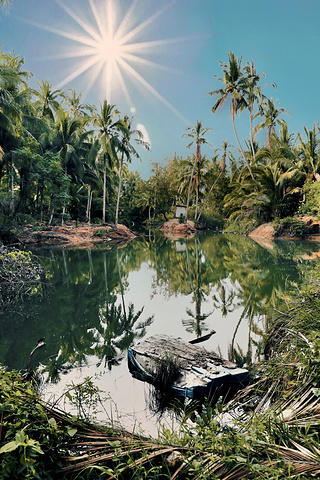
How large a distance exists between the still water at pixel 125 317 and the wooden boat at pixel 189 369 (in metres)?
0.28

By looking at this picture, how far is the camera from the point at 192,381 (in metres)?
3.55

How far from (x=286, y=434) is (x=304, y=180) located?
2920cm

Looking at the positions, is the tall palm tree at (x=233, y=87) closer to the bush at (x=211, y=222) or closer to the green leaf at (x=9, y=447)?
the bush at (x=211, y=222)

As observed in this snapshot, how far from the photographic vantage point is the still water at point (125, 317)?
3994mm

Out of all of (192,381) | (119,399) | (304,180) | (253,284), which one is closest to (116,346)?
(119,399)

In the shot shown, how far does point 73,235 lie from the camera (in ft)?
79.9

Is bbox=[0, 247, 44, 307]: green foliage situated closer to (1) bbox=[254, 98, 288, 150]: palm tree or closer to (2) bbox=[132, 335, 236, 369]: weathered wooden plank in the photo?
(2) bbox=[132, 335, 236, 369]: weathered wooden plank

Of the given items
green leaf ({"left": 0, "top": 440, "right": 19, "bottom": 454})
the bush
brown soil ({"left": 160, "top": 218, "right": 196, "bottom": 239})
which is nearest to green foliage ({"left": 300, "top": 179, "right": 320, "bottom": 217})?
brown soil ({"left": 160, "top": 218, "right": 196, "bottom": 239})

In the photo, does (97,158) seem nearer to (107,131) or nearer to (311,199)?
(107,131)

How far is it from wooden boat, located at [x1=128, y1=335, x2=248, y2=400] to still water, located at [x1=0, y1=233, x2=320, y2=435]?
282 mm

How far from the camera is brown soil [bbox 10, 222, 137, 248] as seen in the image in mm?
21170

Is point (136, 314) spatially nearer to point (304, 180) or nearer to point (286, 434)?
point (286, 434)

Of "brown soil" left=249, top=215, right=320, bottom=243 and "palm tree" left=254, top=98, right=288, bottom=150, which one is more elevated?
"palm tree" left=254, top=98, right=288, bottom=150

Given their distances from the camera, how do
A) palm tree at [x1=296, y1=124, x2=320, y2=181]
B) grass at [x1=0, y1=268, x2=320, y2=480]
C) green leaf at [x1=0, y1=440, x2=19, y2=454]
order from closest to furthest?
green leaf at [x1=0, y1=440, x2=19, y2=454], grass at [x1=0, y1=268, x2=320, y2=480], palm tree at [x1=296, y1=124, x2=320, y2=181]
